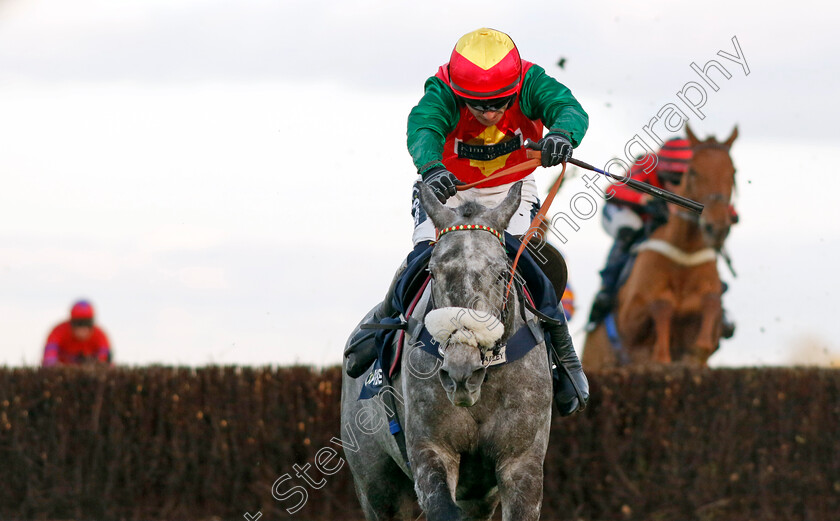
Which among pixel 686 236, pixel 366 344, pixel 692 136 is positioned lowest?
pixel 366 344

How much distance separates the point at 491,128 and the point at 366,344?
1.37 meters

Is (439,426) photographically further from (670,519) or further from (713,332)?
(713,332)

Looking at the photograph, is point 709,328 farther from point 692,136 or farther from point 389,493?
point 389,493

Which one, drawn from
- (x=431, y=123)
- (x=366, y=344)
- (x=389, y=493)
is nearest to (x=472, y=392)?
(x=431, y=123)

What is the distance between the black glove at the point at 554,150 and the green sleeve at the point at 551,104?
26 cm

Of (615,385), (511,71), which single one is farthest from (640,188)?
(615,385)

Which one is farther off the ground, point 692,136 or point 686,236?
point 692,136

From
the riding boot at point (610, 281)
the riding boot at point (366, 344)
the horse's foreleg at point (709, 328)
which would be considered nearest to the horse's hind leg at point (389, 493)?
the riding boot at point (366, 344)

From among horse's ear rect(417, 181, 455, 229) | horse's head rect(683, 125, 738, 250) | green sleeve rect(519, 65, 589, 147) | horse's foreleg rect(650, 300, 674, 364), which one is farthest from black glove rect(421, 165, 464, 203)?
horse's foreleg rect(650, 300, 674, 364)

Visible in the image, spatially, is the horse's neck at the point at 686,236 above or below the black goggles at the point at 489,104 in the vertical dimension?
above

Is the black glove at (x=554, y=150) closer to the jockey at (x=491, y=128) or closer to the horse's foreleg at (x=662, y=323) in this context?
the jockey at (x=491, y=128)

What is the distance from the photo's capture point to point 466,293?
5043 millimetres

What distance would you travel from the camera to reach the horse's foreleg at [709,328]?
1639 cm

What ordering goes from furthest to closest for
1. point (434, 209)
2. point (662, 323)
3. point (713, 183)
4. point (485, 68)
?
1. point (662, 323)
2. point (713, 183)
3. point (485, 68)
4. point (434, 209)
